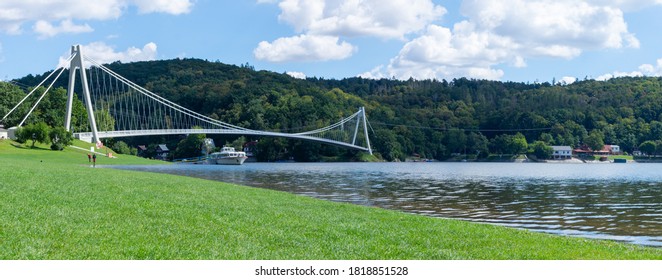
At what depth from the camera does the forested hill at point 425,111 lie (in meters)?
123

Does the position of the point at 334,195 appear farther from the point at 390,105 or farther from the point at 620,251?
the point at 390,105

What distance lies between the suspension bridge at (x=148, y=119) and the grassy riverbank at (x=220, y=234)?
5859cm

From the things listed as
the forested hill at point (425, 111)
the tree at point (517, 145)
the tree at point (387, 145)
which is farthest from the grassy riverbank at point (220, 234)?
the tree at point (517, 145)

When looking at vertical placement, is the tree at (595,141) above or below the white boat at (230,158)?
above

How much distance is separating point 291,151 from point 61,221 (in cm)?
11374

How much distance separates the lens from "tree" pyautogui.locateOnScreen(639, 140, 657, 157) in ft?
425

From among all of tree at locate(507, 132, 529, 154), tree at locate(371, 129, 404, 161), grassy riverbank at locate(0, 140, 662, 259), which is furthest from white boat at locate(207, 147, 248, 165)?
grassy riverbank at locate(0, 140, 662, 259)

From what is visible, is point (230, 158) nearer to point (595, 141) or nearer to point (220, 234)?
point (220, 234)

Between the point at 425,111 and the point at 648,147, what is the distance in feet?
165

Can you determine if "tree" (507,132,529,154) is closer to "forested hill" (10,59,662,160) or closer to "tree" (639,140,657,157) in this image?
"forested hill" (10,59,662,160)

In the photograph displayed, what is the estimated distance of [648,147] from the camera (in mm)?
130625

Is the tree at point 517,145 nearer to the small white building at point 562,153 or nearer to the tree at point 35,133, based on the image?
the small white building at point 562,153

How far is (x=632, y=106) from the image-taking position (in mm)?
144625

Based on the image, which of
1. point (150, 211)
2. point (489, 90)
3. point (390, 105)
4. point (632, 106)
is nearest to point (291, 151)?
point (390, 105)
